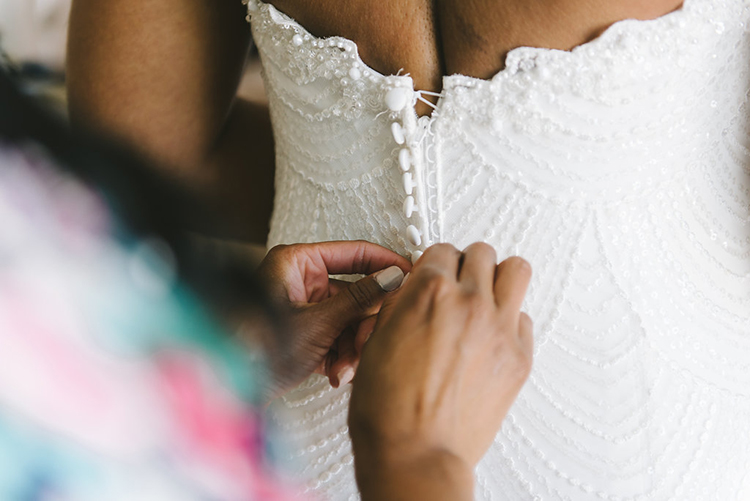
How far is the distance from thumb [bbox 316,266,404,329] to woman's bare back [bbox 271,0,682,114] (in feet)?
0.65

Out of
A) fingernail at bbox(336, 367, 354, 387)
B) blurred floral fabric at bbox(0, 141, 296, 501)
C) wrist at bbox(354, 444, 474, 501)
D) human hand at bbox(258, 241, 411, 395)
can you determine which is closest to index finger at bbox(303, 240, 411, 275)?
human hand at bbox(258, 241, 411, 395)

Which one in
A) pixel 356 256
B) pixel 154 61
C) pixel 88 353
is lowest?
pixel 356 256

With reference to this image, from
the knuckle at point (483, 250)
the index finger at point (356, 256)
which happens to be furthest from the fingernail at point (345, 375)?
the knuckle at point (483, 250)

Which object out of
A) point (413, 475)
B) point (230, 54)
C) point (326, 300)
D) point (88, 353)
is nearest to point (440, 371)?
point (413, 475)

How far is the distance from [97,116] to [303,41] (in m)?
0.32

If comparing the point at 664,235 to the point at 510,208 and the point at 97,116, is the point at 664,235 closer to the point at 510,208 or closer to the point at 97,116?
the point at 510,208

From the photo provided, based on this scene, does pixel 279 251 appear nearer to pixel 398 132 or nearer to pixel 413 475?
pixel 398 132

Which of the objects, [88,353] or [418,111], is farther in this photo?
[418,111]

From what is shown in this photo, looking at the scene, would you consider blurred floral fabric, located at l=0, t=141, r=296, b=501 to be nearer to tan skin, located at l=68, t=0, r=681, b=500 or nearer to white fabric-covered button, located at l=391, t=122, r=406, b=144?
tan skin, located at l=68, t=0, r=681, b=500

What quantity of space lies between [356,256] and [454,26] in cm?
25

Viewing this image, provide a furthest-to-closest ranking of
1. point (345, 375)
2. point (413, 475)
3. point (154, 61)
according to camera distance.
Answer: point (154, 61) → point (345, 375) → point (413, 475)

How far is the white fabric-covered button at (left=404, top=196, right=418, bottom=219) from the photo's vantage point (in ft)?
2.01

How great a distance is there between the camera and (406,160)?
0.60 metres

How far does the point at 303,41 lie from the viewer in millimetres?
630
